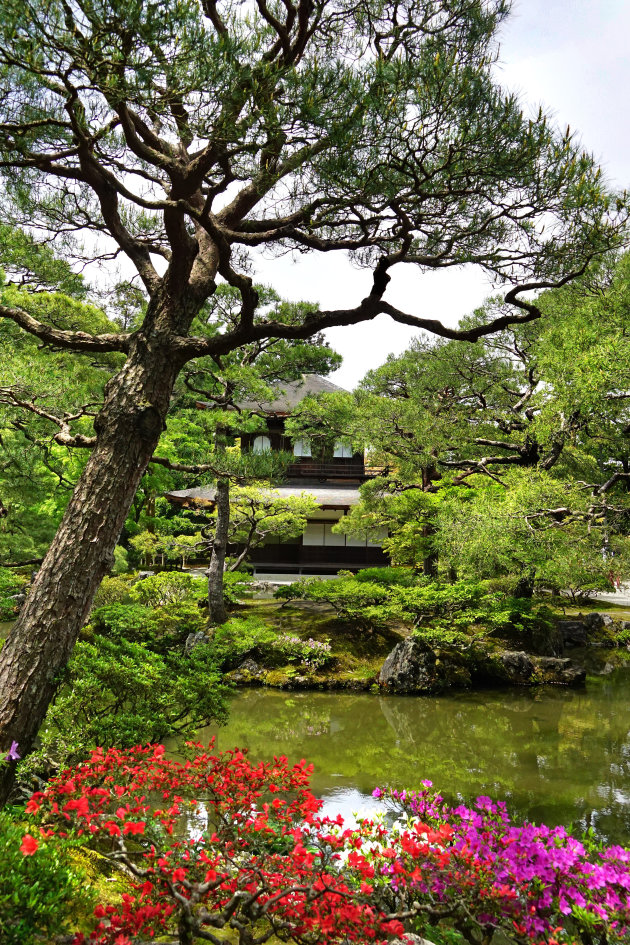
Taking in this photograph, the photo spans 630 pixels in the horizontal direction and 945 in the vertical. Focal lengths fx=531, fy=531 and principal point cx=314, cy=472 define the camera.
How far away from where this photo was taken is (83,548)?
2980 millimetres

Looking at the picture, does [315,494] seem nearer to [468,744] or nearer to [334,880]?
[468,744]

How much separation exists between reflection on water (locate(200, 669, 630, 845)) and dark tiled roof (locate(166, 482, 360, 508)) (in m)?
7.09

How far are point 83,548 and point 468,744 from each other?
455 cm

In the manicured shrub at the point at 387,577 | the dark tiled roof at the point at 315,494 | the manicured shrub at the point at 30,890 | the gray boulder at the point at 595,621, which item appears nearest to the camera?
the manicured shrub at the point at 30,890

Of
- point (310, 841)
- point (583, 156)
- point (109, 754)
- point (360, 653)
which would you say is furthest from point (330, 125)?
point (360, 653)

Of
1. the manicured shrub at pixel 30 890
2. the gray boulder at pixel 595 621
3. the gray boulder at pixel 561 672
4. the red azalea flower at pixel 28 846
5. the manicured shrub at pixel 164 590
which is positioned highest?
the red azalea flower at pixel 28 846

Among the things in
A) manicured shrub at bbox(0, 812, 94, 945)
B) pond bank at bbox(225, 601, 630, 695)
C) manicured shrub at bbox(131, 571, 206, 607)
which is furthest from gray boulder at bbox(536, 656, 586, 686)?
manicured shrub at bbox(0, 812, 94, 945)

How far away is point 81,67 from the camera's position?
241cm

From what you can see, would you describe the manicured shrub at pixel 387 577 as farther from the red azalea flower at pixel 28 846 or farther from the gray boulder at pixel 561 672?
the red azalea flower at pixel 28 846

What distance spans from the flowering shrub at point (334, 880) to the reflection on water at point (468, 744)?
6.35 ft

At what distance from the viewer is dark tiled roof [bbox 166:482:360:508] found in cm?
1421

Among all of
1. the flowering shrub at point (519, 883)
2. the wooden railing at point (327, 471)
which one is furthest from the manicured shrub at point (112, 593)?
the flowering shrub at point (519, 883)

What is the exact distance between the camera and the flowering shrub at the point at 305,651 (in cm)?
774

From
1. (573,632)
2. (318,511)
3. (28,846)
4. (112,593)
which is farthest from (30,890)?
(318,511)
